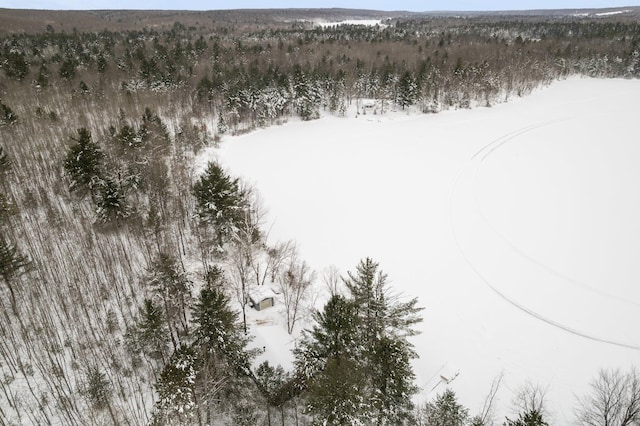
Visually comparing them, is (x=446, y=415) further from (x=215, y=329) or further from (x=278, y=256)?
(x=278, y=256)

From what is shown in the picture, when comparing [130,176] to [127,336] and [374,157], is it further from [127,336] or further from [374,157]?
[374,157]

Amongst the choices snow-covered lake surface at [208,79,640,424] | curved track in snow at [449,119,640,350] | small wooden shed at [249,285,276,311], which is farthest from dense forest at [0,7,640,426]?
curved track in snow at [449,119,640,350]

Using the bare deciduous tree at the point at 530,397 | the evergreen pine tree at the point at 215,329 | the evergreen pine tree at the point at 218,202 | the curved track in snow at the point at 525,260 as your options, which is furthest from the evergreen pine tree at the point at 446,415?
the evergreen pine tree at the point at 218,202

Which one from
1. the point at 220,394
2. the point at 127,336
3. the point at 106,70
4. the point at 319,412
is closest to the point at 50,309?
the point at 127,336

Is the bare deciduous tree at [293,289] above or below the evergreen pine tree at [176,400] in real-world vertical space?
below

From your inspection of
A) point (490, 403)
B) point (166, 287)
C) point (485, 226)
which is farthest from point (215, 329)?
point (485, 226)

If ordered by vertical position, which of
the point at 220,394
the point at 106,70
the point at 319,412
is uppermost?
the point at 106,70

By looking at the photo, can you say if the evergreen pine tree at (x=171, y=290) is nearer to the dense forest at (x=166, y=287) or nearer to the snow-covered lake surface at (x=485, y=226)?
the dense forest at (x=166, y=287)
